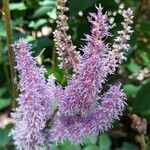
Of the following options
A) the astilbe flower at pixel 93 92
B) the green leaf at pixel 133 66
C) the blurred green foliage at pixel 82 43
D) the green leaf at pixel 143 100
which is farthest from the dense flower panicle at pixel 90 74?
the green leaf at pixel 133 66

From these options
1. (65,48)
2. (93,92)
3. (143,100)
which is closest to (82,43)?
(143,100)

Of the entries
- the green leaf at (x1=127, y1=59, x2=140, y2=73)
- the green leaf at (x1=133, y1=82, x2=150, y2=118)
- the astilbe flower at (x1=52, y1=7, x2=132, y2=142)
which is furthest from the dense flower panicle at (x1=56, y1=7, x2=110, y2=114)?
the green leaf at (x1=127, y1=59, x2=140, y2=73)

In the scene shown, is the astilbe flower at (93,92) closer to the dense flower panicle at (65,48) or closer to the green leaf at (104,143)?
the dense flower panicle at (65,48)

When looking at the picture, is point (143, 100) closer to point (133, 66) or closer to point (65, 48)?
point (133, 66)

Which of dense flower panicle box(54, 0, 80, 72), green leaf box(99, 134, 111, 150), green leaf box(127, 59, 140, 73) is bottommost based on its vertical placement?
green leaf box(99, 134, 111, 150)

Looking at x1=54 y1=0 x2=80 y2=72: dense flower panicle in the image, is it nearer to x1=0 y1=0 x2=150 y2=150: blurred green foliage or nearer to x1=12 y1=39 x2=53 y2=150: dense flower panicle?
x1=12 y1=39 x2=53 y2=150: dense flower panicle
